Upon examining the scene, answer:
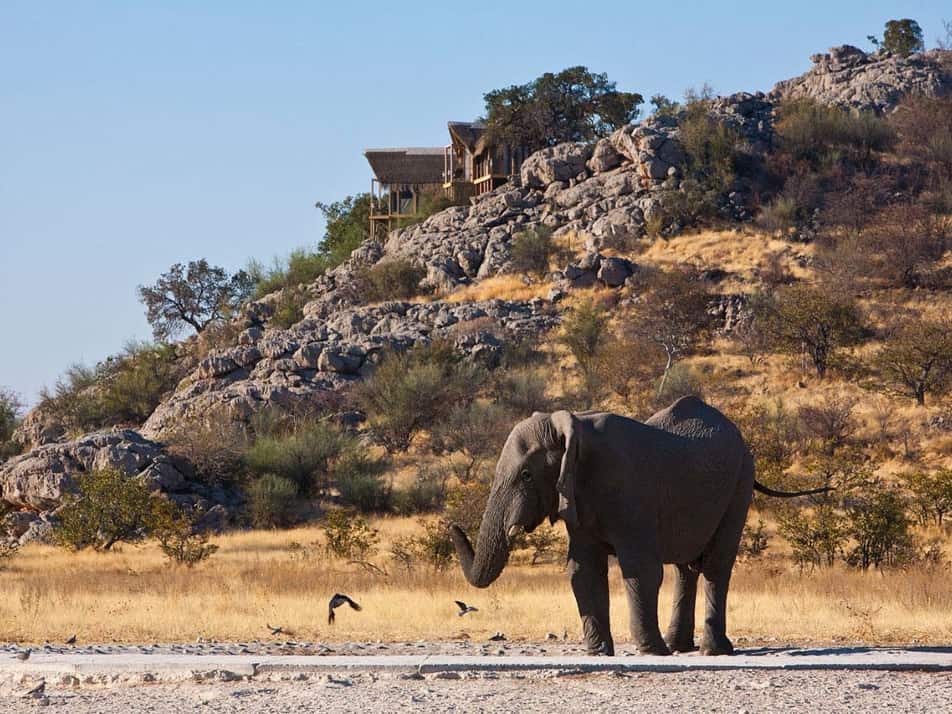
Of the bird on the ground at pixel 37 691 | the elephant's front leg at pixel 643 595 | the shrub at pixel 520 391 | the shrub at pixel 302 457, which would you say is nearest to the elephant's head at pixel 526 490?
the elephant's front leg at pixel 643 595

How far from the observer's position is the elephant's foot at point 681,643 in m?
14.3

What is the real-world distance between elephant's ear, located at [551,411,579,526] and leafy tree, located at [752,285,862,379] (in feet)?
123

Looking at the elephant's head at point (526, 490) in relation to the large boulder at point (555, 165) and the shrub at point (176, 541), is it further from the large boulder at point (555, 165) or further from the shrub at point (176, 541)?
the large boulder at point (555, 165)

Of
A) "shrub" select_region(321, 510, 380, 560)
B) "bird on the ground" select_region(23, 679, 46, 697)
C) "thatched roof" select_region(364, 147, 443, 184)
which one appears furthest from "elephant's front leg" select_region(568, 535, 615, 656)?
Answer: "thatched roof" select_region(364, 147, 443, 184)

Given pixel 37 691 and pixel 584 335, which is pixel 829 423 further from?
pixel 37 691

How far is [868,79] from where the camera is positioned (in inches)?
2913

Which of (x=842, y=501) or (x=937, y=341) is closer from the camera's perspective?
(x=842, y=501)

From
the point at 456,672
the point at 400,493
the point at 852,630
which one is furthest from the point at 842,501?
the point at 456,672

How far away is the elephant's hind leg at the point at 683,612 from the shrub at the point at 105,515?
19.9 m

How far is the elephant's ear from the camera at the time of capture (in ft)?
41.2

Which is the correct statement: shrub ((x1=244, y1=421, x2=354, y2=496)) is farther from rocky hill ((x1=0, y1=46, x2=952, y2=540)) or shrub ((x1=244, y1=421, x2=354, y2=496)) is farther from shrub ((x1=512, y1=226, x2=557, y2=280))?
shrub ((x1=512, y1=226, x2=557, y2=280))

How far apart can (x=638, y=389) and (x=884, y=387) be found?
321 inches

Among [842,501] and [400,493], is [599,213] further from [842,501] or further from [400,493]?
[842,501]

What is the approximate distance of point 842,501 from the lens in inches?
1186
